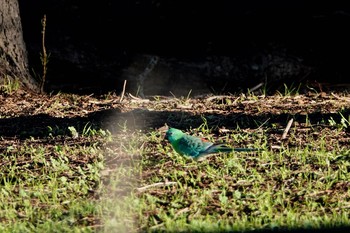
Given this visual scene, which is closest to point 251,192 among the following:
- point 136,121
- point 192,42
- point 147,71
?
point 136,121

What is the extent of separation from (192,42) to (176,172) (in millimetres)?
5077

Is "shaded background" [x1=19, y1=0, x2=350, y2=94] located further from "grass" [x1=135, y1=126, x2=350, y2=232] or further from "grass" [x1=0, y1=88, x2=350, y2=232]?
"grass" [x1=135, y1=126, x2=350, y2=232]

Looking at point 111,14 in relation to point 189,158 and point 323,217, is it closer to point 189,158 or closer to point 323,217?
point 189,158

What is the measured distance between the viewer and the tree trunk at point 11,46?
28.7ft

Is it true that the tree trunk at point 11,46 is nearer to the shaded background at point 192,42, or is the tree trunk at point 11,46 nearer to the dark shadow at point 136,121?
the shaded background at point 192,42

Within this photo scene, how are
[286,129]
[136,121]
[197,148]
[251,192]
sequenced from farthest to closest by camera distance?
[136,121] < [286,129] < [197,148] < [251,192]

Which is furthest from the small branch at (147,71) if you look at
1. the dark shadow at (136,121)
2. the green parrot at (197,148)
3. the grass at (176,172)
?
the green parrot at (197,148)

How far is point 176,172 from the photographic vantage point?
6.08 m

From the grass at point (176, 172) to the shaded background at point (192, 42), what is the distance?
6.66 feet

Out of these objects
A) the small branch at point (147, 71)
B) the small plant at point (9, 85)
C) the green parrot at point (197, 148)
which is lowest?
the small branch at point (147, 71)

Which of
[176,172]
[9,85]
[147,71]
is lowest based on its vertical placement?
[147,71]

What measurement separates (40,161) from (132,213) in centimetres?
145

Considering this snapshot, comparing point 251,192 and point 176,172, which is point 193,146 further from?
point 251,192

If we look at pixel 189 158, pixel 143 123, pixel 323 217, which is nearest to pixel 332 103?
pixel 143 123
